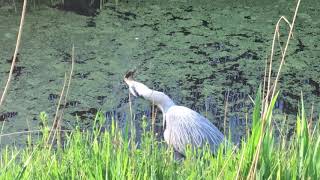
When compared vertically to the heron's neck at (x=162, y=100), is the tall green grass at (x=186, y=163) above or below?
above

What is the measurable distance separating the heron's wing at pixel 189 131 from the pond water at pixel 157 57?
31cm

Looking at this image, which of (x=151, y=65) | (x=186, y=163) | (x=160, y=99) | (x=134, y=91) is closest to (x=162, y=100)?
(x=160, y=99)

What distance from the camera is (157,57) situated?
339cm

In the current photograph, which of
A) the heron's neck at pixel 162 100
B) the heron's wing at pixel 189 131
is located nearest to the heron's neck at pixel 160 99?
the heron's neck at pixel 162 100

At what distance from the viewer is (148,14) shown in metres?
4.00

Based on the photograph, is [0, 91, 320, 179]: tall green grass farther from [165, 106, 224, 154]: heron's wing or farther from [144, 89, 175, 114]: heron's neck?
[144, 89, 175, 114]: heron's neck

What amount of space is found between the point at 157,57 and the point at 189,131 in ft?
3.55

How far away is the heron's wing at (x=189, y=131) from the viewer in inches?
91.7

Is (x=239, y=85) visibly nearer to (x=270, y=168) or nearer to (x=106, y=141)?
(x=106, y=141)

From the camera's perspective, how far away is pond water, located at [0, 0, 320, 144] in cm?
286

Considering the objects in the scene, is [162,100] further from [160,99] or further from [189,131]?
[189,131]

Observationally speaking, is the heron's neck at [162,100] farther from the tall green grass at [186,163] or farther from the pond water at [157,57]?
the tall green grass at [186,163]

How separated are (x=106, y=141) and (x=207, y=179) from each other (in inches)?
11.3

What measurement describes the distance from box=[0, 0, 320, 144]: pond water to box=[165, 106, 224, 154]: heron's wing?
31 centimetres
